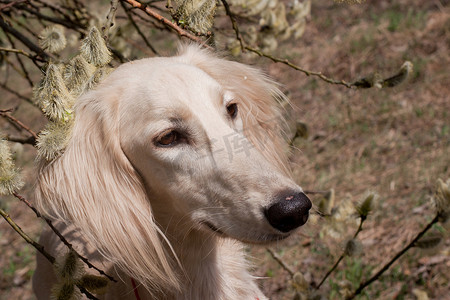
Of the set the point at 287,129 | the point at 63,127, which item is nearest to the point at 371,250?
the point at 287,129

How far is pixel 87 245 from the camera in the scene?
2760mm

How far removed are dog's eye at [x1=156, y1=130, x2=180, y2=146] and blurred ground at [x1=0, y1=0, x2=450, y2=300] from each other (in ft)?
2.41

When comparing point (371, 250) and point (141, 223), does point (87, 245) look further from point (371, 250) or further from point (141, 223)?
point (371, 250)

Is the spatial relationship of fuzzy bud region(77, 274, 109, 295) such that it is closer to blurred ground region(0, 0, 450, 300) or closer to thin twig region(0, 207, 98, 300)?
thin twig region(0, 207, 98, 300)

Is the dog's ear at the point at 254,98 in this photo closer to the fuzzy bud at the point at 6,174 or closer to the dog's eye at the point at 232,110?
the dog's eye at the point at 232,110

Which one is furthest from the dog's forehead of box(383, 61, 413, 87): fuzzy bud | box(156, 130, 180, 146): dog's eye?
box(383, 61, 413, 87): fuzzy bud

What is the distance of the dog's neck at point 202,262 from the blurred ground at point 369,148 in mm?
371

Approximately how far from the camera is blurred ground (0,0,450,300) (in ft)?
11.8

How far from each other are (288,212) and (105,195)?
837 millimetres

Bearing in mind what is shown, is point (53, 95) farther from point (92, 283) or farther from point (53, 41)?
point (92, 283)

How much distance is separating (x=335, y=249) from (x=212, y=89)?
2275 mm

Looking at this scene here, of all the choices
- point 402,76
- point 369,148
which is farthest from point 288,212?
point 369,148

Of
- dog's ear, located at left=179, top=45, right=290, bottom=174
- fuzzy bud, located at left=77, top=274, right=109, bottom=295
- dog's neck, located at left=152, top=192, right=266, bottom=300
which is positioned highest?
dog's ear, located at left=179, top=45, right=290, bottom=174

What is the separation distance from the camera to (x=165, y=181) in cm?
210
